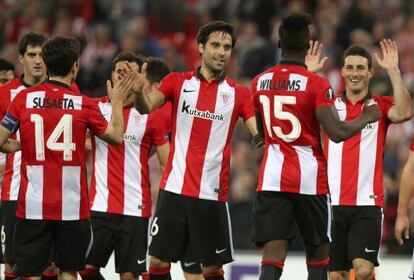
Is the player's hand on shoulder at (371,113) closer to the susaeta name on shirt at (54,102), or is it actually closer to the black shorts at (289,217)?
the black shorts at (289,217)

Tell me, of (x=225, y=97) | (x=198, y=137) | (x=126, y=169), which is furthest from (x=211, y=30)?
(x=126, y=169)

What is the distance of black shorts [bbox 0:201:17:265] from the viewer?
Answer: 36.1 ft

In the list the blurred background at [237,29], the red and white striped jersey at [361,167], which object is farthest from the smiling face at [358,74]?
the blurred background at [237,29]

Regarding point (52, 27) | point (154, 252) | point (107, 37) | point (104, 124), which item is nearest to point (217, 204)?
point (154, 252)

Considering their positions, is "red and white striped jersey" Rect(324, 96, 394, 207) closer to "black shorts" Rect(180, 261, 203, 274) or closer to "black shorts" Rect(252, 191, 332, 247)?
"black shorts" Rect(252, 191, 332, 247)

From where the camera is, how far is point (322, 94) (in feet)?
32.0

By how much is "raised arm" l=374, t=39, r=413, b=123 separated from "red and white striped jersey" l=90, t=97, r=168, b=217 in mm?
2192

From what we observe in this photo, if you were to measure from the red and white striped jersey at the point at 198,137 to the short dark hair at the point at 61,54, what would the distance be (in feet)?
3.36

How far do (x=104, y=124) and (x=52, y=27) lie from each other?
37.6 ft

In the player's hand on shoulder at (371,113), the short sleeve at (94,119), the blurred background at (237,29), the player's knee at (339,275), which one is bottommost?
the player's knee at (339,275)

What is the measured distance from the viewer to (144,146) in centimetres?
1130

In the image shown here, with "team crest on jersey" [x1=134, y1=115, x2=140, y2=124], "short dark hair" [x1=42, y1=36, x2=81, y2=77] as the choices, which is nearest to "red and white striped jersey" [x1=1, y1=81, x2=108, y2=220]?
"short dark hair" [x1=42, y1=36, x2=81, y2=77]

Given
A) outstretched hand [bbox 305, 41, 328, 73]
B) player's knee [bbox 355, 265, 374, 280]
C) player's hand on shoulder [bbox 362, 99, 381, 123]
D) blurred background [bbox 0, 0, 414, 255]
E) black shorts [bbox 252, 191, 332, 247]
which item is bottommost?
player's knee [bbox 355, 265, 374, 280]

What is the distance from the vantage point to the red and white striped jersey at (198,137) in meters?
10.5
